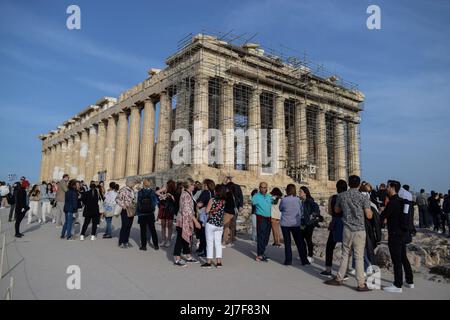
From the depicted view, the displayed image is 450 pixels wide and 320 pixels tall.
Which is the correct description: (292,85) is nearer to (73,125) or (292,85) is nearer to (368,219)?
(368,219)

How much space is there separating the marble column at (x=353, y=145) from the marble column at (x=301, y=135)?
797 centimetres

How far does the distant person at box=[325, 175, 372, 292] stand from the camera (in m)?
6.10

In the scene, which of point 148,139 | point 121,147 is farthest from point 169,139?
point 121,147

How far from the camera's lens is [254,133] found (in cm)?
3006

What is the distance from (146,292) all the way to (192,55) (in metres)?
25.1

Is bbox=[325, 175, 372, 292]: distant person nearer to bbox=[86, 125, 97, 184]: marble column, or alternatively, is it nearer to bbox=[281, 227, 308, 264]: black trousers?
bbox=[281, 227, 308, 264]: black trousers

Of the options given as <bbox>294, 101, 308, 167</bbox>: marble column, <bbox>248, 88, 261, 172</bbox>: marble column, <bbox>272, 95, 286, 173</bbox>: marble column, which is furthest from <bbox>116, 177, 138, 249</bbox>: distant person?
→ <bbox>294, 101, 308, 167</bbox>: marble column

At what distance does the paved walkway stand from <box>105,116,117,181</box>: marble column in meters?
30.5

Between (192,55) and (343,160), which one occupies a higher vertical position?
(192,55)

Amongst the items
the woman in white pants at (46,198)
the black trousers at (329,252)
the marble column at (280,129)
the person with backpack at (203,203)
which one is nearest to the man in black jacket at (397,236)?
the black trousers at (329,252)

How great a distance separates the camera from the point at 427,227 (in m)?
17.3

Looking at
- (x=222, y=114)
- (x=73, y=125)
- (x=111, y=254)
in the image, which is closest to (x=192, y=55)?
(x=222, y=114)

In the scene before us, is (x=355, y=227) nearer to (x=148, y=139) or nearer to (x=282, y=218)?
(x=282, y=218)
